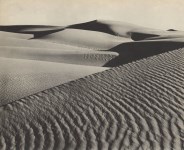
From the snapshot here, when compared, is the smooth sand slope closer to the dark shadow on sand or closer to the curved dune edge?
the curved dune edge

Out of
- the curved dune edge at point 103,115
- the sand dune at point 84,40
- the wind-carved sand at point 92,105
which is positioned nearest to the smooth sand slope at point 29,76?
the wind-carved sand at point 92,105

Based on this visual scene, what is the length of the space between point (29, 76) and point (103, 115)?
2.67m

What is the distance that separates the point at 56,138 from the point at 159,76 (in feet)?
9.04

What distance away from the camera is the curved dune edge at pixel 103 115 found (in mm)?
4453

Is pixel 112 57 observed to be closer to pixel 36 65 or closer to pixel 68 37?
pixel 36 65

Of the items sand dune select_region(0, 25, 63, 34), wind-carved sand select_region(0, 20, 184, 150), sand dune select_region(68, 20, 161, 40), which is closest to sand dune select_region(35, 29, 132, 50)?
sand dune select_region(68, 20, 161, 40)

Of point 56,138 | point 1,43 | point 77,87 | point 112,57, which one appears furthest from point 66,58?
point 56,138

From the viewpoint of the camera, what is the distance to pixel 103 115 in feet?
16.9

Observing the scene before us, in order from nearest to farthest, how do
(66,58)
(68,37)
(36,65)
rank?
(36,65)
(66,58)
(68,37)

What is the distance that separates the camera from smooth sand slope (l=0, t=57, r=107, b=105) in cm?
659

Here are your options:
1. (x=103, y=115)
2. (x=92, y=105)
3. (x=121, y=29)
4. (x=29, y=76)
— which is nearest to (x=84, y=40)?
(x=121, y=29)

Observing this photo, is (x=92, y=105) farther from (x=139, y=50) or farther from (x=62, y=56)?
(x=139, y=50)

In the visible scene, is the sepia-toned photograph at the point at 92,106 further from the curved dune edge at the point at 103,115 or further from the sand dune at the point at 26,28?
the sand dune at the point at 26,28

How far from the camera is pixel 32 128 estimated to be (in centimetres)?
496
